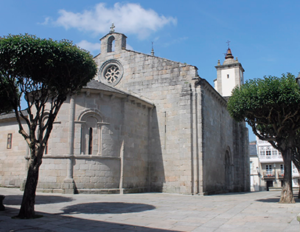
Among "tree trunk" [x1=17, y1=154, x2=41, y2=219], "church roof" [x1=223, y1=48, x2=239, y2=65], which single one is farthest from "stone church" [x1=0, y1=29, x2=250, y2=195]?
"church roof" [x1=223, y1=48, x2=239, y2=65]

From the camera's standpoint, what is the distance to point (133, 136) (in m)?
20.2

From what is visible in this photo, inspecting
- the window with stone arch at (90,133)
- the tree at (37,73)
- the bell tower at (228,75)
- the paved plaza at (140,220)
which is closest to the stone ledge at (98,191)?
the window with stone arch at (90,133)

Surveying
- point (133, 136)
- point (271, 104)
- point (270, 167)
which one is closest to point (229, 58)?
point (133, 136)

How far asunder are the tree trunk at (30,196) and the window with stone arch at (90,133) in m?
7.75

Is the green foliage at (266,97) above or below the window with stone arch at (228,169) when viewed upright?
above

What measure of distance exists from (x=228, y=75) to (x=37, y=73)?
28815mm

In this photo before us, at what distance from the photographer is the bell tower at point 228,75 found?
3519cm

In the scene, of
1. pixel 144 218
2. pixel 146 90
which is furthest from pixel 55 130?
pixel 144 218

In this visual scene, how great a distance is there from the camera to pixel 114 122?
750 inches

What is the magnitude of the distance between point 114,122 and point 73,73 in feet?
26.5

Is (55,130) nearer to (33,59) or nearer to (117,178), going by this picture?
(117,178)

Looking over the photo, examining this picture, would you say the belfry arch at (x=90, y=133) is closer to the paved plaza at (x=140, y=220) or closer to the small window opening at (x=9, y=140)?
the paved plaza at (x=140, y=220)

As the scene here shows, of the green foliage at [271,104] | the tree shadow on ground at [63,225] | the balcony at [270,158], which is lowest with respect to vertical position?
the tree shadow on ground at [63,225]

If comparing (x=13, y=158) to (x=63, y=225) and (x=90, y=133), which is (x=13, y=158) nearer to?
(x=90, y=133)
